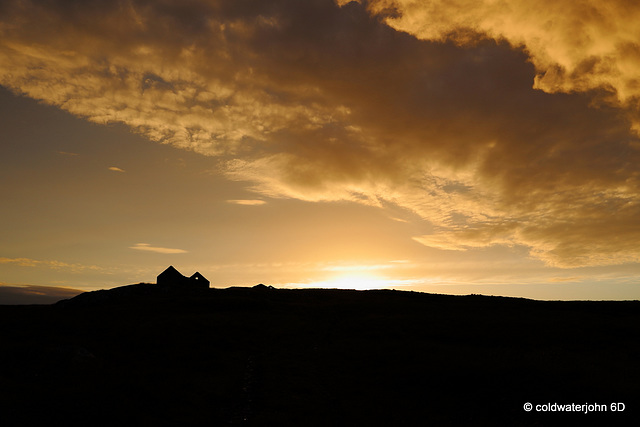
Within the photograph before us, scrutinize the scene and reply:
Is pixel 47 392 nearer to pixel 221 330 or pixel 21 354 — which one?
pixel 21 354

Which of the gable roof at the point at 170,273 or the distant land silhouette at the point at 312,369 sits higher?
the gable roof at the point at 170,273

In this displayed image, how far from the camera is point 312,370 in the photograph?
27.9 m

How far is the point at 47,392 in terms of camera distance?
2038cm

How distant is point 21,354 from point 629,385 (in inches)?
1457

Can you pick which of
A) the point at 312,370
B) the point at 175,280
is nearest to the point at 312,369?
the point at 312,370

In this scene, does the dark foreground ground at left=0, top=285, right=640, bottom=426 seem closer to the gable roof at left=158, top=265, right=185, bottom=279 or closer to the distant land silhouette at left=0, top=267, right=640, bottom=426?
the distant land silhouette at left=0, top=267, right=640, bottom=426

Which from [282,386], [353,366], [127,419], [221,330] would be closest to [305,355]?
[353,366]

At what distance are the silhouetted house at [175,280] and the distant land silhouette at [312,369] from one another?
109ft

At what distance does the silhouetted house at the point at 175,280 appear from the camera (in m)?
82.4

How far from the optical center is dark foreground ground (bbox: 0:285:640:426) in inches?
735

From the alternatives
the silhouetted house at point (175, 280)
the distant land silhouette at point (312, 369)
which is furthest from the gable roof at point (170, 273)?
the distant land silhouette at point (312, 369)

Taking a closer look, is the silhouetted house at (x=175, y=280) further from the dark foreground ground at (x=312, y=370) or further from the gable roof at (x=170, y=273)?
the dark foreground ground at (x=312, y=370)

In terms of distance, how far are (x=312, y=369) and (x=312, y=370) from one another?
0.27 m

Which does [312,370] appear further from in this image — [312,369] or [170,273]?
[170,273]
